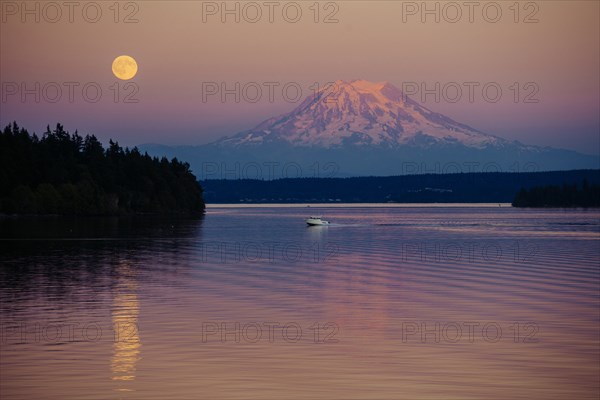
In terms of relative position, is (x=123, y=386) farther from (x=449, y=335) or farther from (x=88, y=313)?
(x=88, y=313)

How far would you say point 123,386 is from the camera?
27281 mm

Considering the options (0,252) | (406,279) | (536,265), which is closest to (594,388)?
(406,279)

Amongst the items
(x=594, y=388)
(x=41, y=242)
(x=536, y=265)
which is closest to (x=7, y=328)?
(x=594, y=388)

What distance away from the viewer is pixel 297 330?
39.5 m

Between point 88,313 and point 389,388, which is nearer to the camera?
point 389,388

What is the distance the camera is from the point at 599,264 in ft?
267

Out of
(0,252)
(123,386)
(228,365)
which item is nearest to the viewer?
(123,386)

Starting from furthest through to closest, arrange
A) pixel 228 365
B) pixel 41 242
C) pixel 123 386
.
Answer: pixel 41 242
pixel 228 365
pixel 123 386

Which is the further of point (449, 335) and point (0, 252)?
point (0, 252)

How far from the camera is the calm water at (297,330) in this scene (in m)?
27.9

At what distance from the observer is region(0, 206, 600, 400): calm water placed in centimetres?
2789

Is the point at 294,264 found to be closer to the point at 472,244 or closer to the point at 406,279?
the point at 406,279

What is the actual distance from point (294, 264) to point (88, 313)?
1559 inches

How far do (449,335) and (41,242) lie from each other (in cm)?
8430
